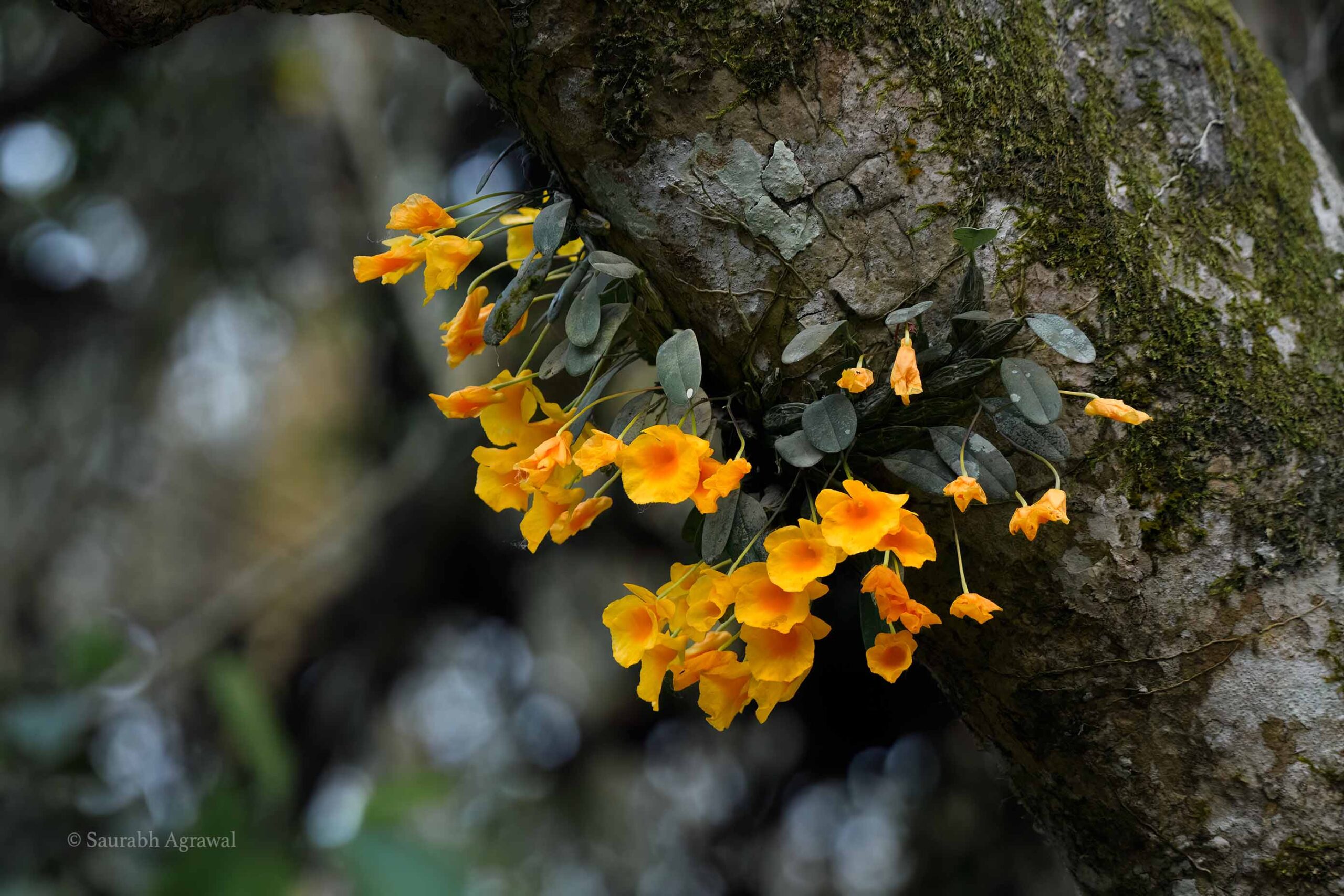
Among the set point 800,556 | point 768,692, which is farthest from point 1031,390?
point 768,692

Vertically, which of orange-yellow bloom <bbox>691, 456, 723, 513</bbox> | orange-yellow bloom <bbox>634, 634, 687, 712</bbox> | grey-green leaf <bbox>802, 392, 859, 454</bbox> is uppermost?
grey-green leaf <bbox>802, 392, 859, 454</bbox>

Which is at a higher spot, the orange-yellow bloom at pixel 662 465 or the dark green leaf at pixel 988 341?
the dark green leaf at pixel 988 341

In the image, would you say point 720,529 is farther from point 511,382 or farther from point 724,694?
point 511,382

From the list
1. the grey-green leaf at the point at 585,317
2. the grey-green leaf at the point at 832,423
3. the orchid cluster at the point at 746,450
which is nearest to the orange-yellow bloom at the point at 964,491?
the orchid cluster at the point at 746,450

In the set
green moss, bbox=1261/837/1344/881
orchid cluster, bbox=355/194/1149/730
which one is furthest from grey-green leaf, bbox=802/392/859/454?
green moss, bbox=1261/837/1344/881

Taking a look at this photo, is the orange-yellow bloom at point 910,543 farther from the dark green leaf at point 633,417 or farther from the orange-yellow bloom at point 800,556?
the dark green leaf at point 633,417

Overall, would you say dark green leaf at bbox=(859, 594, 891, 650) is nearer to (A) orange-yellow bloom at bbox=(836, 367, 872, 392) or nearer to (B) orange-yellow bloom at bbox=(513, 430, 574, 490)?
(A) orange-yellow bloom at bbox=(836, 367, 872, 392)
